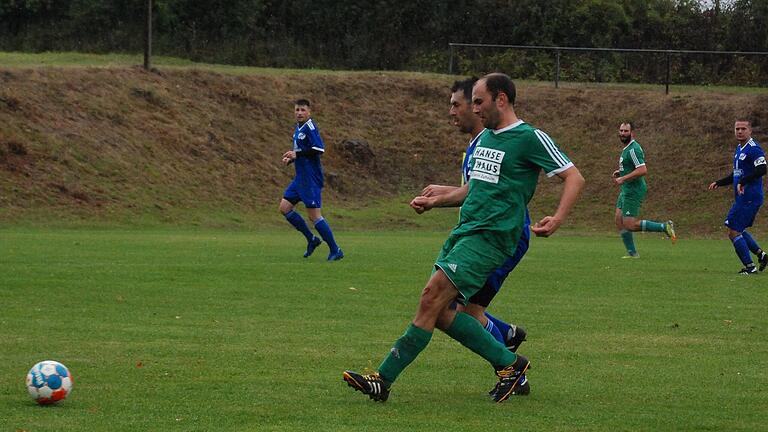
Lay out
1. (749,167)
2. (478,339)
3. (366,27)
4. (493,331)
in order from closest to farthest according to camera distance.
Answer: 1. (478,339)
2. (493,331)
3. (749,167)
4. (366,27)

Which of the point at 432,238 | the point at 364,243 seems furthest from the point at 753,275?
the point at 432,238

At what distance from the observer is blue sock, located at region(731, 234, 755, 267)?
16812 millimetres

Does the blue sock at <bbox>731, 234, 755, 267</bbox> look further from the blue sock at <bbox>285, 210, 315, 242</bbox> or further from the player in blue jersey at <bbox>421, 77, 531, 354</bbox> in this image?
the player in blue jersey at <bbox>421, 77, 531, 354</bbox>

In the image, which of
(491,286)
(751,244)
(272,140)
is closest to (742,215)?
(751,244)

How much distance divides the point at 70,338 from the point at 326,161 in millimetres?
26939

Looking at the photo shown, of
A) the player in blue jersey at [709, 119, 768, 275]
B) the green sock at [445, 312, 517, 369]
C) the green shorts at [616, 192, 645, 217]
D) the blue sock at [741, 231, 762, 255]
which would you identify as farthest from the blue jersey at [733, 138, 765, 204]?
the green sock at [445, 312, 517, 369]

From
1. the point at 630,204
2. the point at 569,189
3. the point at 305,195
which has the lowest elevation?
the point at 630,204

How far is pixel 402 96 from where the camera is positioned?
4066cm

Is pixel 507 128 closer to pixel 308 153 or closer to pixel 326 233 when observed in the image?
pixel 326 233

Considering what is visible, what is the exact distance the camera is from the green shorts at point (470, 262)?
692 cm

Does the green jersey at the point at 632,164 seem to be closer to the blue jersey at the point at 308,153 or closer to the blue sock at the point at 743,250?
the blue sock at the point at 743,250

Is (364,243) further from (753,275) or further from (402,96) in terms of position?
(402,96)

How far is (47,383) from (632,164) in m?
14.5

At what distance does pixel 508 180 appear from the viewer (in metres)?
7.11
